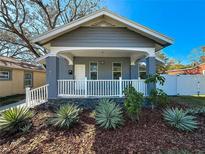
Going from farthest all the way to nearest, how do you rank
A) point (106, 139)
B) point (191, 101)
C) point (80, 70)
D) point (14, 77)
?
point (14, 77), point (80, 70), point (191, 101), point (106, 139)

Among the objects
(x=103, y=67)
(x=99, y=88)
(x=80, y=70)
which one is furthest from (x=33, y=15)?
(x=99, y=88)

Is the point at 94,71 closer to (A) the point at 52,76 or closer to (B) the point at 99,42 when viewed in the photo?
(B) the point at 99,42

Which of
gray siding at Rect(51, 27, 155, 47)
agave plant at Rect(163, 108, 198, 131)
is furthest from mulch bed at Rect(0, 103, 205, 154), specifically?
gray siding at Rect(51, 27, 155, 47)

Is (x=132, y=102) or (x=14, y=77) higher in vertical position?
(x=14, y=77)

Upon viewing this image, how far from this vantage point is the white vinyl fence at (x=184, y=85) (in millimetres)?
17797

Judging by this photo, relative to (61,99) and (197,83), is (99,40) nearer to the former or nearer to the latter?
(61,99)

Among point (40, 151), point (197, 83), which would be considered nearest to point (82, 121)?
point (40, 151)

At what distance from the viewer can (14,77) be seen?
19.2 meters

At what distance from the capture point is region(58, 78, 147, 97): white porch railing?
1045 centimetres

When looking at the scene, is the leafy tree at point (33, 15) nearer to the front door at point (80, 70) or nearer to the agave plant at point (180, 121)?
the front door at point (80, 70)

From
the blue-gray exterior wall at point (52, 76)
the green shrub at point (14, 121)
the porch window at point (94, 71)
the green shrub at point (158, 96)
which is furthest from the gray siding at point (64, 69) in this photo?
the green shrub at point (158, 96)

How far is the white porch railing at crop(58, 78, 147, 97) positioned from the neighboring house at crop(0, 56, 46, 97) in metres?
8.92

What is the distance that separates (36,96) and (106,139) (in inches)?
234

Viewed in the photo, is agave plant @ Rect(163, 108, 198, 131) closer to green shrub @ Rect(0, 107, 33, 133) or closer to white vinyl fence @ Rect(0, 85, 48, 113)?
green shrub @ Rect(0, 107, 33, 133)
